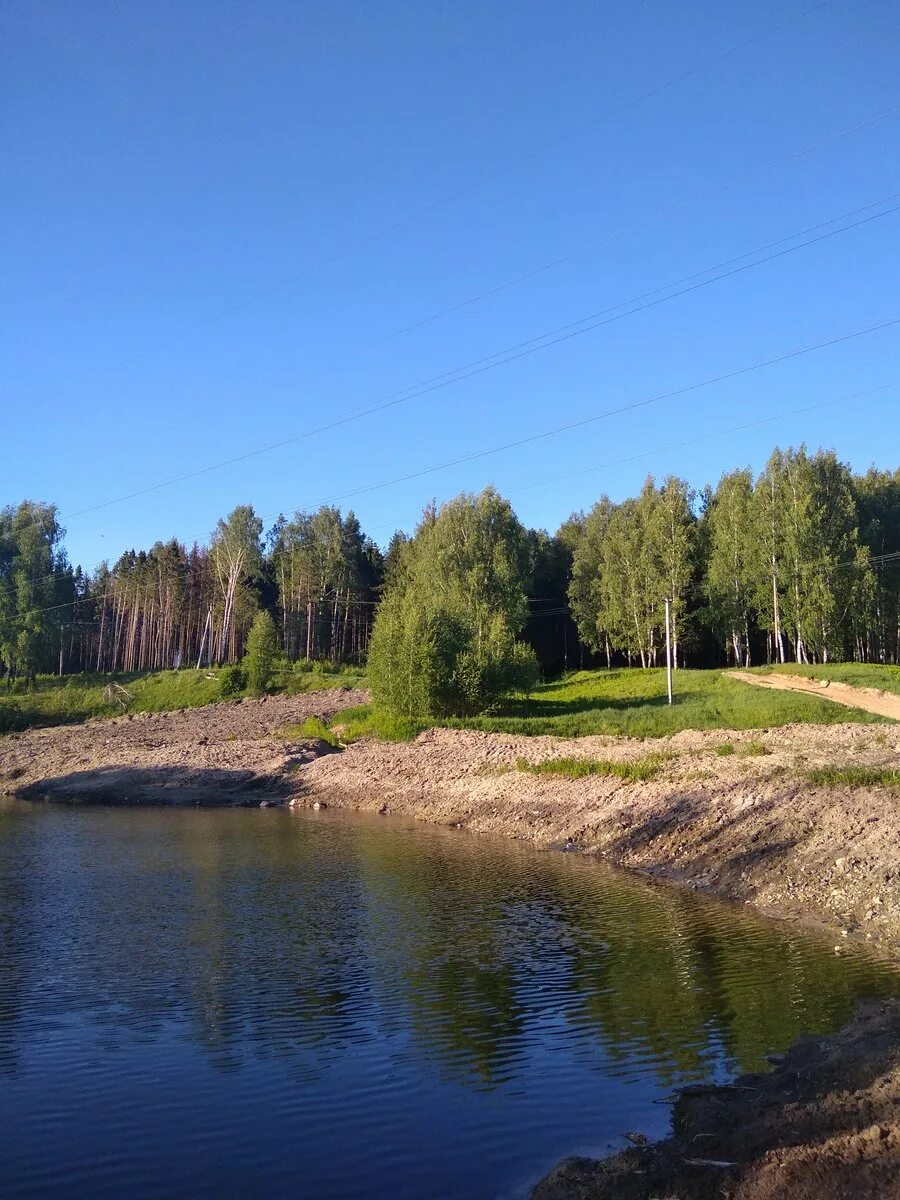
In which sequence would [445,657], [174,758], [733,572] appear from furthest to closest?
[733,572] < [445,657] < [174,758]

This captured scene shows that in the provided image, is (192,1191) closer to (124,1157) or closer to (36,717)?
(124,1157)

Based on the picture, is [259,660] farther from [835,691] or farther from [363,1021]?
[363,1021]

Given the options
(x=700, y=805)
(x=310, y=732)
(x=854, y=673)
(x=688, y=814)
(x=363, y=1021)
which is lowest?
(x=363, y=1021)

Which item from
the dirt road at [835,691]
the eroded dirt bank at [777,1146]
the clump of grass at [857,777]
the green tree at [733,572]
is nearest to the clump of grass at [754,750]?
the clump of grass at [857,777]

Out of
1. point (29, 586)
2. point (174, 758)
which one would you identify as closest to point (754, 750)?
point (174, 758)

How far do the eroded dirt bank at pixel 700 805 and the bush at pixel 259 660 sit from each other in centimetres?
2972

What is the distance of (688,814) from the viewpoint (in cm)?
2819

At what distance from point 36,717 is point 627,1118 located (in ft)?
250

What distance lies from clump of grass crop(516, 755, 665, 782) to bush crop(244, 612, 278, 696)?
138ft

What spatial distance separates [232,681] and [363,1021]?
66.9 meters

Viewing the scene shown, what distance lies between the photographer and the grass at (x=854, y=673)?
183ft

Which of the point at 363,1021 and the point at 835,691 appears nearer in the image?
the point at 363,1021

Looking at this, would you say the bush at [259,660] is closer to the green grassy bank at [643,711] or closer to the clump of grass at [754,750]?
the green grassy bank at [643,711]

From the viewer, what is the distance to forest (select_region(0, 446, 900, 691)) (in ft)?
249
